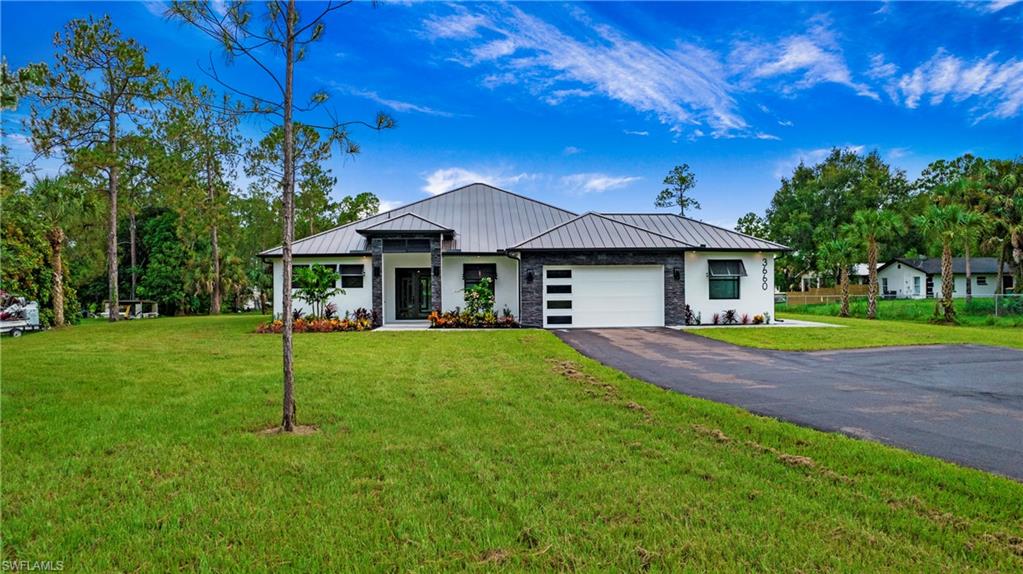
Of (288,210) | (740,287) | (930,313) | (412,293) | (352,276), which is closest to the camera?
(288,210)

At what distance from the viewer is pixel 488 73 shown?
1870 centimetres

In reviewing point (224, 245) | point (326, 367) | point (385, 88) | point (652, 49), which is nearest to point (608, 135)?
point (652, 49)

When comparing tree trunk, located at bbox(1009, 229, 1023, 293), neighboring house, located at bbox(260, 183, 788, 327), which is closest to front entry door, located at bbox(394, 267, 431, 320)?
neighboring house, located at bbox(260, 183, 788, 327)

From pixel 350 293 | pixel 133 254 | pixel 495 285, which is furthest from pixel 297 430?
pixel 133 254

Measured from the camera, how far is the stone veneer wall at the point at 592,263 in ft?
55.3

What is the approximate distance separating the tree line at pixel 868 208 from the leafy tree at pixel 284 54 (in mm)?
27431

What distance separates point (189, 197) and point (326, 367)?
20342 mm

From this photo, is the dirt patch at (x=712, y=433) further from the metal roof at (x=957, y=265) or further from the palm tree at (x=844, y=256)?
the metal roof at (x=957, y=265)

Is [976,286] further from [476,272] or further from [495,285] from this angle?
[476,272]

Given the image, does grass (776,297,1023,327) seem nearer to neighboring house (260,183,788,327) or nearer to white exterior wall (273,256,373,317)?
neighboring house (260,183,788,327)

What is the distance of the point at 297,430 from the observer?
194 inches

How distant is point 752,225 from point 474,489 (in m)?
50.0

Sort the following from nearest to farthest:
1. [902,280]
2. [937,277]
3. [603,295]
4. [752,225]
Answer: [603,295] < [937,277] < [902,280] < [752,225]

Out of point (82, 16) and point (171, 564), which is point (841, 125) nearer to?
point (171, 564)
